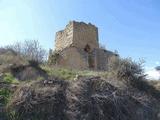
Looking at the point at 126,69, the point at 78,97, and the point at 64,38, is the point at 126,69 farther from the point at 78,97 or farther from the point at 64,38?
the point at 64,38

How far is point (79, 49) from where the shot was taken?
73.4 ft

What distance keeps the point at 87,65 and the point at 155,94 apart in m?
9.14

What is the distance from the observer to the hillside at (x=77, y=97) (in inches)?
376

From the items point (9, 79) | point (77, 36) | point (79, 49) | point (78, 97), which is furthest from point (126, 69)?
point (77, 36)

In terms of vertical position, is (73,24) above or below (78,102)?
above

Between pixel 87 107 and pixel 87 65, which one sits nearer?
pixel 87 107

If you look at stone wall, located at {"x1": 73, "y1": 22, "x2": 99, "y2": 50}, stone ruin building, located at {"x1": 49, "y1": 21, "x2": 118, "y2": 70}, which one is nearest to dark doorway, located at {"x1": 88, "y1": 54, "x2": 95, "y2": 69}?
stone ruin building, located at {"x1": 49, "y1": 21, "x2": 118, "y2": 70}

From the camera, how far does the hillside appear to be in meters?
9.55

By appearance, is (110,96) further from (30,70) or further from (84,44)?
(84,44)

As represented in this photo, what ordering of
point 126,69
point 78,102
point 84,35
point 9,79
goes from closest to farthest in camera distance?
point 78,102 → point 9,79 → point 126,69 → point 84,35

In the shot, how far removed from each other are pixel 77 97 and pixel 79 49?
12.2 m

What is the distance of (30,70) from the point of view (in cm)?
1323

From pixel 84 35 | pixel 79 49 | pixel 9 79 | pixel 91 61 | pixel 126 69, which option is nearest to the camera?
pixel 9 79

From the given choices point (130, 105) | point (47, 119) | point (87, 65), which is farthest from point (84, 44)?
point (47, 119)
